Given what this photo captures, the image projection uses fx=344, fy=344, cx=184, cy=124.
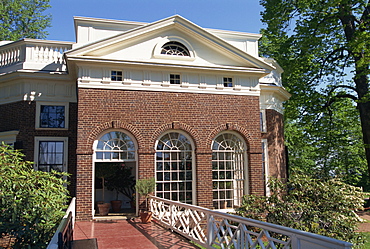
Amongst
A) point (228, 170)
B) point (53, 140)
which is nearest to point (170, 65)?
point (228, 170)

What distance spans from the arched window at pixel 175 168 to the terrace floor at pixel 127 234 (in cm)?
175

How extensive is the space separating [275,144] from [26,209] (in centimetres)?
1346

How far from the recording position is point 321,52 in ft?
64.3

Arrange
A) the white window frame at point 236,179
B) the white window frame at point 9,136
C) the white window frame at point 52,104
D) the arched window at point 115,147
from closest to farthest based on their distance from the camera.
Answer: the arched window at point 115,147
the white window frame at point 236,179
the white window frame at point 9,136
the white window frame at point 52,104

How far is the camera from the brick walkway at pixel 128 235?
28.2ft

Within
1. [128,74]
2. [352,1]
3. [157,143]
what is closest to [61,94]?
[128,74]

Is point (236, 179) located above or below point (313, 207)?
above

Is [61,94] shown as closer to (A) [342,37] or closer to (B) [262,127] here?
(B) [262,127]

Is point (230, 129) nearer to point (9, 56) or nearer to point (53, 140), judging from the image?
point (53, 140)

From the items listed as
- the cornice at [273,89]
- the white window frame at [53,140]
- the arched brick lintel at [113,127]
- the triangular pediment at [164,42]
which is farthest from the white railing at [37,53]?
the cornice at [273,89]

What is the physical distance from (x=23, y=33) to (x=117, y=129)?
19.1 meters

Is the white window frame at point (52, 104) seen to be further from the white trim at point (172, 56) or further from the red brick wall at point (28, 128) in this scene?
the white trim at point (172, 56)

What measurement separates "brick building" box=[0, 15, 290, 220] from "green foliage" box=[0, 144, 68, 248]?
510 cm

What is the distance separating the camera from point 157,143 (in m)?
13.6
